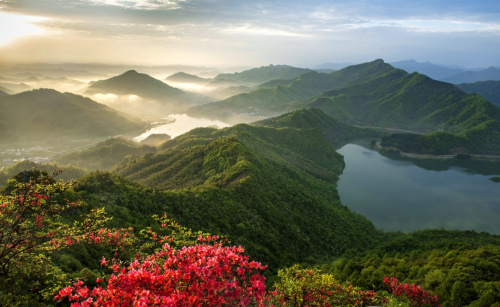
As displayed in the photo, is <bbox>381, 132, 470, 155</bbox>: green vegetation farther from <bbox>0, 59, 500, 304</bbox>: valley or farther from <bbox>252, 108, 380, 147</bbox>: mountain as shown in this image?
<bbox>252, 108, 380, 147</bbox>: mountain

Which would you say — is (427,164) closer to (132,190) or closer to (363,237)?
(363,237)

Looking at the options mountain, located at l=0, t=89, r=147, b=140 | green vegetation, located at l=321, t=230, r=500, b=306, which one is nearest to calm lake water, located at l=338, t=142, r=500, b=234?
green vegetation, located at l=321, t=230, r=500, b=306

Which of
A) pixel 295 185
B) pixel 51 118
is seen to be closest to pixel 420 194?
pixel 295 185

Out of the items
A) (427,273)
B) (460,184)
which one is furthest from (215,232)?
(460,184)

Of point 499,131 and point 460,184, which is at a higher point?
point 499,131

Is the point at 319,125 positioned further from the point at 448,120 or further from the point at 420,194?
the point at 448,120

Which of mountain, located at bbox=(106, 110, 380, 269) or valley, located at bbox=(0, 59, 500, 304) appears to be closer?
valley, located at bbox=(0, 59, 500, 304)
